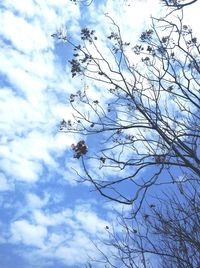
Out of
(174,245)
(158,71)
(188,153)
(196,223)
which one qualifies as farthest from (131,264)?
(158,71)

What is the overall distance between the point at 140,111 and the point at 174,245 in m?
3.38

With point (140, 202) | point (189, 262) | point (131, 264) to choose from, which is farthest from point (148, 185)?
point (131, 264)

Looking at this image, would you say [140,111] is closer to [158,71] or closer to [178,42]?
[158,71]

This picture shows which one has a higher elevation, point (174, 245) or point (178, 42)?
point (178, 42)

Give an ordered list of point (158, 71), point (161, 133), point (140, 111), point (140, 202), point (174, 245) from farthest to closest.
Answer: point (174, 245)
point (158, 71)
point (140, 111)
point (161, 133)
point (140, 202)

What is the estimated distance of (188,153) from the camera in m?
6.21

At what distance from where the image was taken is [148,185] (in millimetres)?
5891

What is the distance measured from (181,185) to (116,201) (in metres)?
3.28

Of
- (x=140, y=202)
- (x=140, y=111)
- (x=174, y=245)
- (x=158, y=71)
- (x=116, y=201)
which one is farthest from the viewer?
(x=174, y=245)

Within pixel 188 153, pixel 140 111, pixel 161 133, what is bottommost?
pixel 188 153

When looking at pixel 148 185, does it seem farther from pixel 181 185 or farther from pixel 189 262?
pixel 189 262

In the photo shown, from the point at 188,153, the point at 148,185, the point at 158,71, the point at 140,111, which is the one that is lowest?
the point at 148,185

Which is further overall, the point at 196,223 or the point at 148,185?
the point at 196,223

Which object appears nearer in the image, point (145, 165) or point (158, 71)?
point (145, 165)
